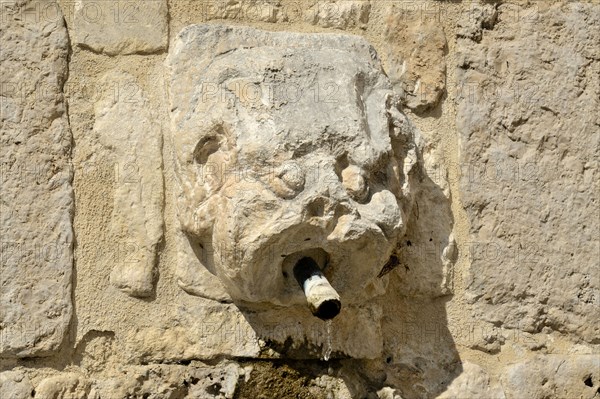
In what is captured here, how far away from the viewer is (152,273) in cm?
200

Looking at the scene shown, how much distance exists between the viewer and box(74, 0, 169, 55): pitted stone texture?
206 cm

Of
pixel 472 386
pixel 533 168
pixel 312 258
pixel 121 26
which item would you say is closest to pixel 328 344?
pixel 312 258

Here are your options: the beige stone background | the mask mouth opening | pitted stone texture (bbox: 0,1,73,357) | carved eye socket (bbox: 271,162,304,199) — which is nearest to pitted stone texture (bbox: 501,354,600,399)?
the beige stone background

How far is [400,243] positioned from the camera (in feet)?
6.99

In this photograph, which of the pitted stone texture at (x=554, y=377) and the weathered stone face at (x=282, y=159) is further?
the pitted stone texture at (x=554, y=377)

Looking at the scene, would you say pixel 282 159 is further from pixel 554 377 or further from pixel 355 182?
pixel 554 377

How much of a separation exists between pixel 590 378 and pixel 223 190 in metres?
0.88

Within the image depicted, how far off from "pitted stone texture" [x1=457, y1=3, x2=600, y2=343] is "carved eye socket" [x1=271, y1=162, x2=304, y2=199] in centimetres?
49

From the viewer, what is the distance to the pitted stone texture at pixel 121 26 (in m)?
2.06

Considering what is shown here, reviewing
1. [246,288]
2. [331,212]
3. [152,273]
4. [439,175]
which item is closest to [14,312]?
[152,273]

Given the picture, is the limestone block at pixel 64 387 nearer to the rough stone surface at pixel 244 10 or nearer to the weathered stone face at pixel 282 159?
the weathered stone face at pixel 282 159

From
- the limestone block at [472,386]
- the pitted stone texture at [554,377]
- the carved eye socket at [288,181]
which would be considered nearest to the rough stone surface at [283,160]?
the carved eye socket at [288,181]

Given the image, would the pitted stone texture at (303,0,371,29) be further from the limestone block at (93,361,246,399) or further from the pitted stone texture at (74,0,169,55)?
the limestone block at (93,361,246,399)

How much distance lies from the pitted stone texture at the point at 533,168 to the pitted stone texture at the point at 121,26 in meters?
0.63
